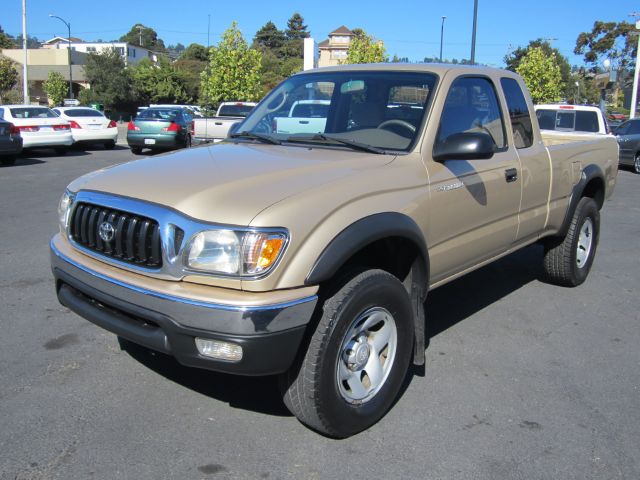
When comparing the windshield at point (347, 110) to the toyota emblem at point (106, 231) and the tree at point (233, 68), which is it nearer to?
the toyota emblem at point (106, 231)

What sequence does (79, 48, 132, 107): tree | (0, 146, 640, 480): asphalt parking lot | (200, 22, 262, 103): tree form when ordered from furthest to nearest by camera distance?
(79, 48, 132, 107): tree
(200, 22, 262, 103): tree
(0, 146, 640, 480): asphalt parking lot

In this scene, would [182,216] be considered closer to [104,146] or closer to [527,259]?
[527,259]

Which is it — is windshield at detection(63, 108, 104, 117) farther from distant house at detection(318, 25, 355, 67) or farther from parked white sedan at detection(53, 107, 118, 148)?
distant house at detection(318, 25, 355, 67)

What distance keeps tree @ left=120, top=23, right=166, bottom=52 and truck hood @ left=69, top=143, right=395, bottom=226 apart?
5360 inches

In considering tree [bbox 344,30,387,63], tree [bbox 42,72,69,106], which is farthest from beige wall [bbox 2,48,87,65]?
tree [bbox 344,30,387,63]

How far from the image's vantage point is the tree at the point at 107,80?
58938 mm

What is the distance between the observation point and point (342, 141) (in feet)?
12.4

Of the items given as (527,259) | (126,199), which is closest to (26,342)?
(126,199)

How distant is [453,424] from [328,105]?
7.73ft

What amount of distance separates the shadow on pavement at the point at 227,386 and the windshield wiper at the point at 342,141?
1535 mm

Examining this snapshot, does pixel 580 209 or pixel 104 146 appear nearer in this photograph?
pixel 580 209

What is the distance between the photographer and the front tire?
9.43ft

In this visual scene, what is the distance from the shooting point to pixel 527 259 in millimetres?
7027

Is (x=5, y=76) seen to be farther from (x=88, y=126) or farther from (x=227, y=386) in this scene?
(x=227, y=386)
